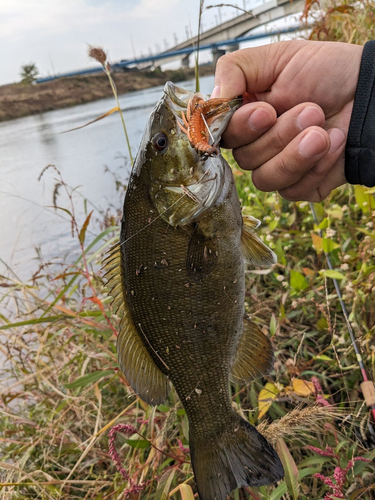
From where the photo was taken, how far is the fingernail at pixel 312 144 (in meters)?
1.59

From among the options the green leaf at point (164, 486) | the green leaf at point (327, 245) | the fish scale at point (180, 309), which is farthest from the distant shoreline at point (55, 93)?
the green leaf at point (164, 486)

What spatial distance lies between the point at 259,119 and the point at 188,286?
766mm

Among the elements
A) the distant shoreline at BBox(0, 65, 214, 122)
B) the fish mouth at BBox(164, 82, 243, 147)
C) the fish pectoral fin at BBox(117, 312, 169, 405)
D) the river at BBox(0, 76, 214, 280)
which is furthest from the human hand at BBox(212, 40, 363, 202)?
the distant shoreline at BBox(0, 65, 214, 122)

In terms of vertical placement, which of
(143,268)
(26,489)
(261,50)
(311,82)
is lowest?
(26,489)

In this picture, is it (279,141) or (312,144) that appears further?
(279,141)

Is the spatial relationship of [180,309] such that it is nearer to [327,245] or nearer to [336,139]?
[336,139]

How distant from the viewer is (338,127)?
1981 mm

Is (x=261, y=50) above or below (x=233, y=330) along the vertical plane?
above

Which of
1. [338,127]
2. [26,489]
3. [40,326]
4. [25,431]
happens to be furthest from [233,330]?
[40,326]

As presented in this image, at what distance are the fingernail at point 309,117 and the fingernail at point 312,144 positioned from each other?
74 millimetres

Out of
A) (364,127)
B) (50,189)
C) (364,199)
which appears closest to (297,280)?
(364,199)

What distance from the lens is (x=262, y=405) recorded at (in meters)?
2.02

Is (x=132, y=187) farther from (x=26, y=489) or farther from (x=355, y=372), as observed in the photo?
(x=26, y=489)

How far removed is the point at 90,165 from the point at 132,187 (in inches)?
328
